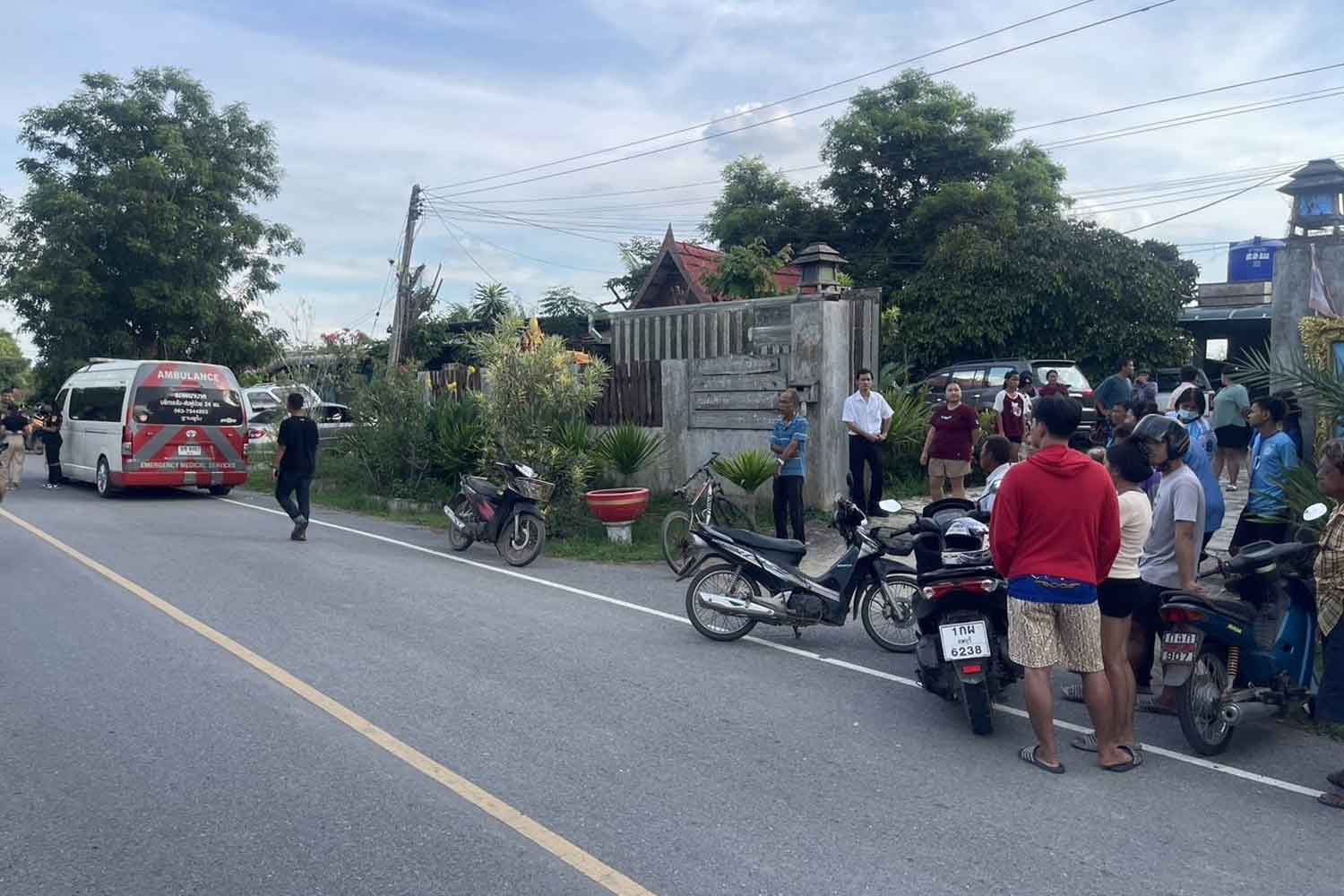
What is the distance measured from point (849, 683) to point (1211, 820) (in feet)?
8.10

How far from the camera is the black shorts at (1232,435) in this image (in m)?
13.6

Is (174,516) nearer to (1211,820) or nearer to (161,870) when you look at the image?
(161,870)

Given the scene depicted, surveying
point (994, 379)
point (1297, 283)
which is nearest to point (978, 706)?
point (1297, 283)

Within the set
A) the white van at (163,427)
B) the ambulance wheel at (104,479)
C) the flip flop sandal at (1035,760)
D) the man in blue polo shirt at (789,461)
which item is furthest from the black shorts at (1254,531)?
the ambulance wheel at (104,479)

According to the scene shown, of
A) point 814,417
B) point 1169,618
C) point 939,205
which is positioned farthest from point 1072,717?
point 939,205

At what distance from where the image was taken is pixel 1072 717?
644 cm

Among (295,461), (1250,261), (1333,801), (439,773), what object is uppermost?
(1250,261)

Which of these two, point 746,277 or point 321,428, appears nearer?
point 321,428

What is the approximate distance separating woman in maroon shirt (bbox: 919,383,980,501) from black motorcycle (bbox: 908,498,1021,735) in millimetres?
5827

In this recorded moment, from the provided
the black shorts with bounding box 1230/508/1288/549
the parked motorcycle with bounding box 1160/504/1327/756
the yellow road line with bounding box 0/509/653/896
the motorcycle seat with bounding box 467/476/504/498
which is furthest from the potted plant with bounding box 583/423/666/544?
the parked motorcycle with bounding box 1160/504/1327/756

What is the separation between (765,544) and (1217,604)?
124 inches

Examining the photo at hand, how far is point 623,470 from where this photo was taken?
46.7 ft

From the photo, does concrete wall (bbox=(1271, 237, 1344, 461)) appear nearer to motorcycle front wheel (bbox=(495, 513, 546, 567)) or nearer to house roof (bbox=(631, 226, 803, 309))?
motorcycle front wheel (bbox=(495, 513, 546, 567))

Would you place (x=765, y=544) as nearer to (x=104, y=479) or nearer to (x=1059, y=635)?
(x=1059, y=635)
